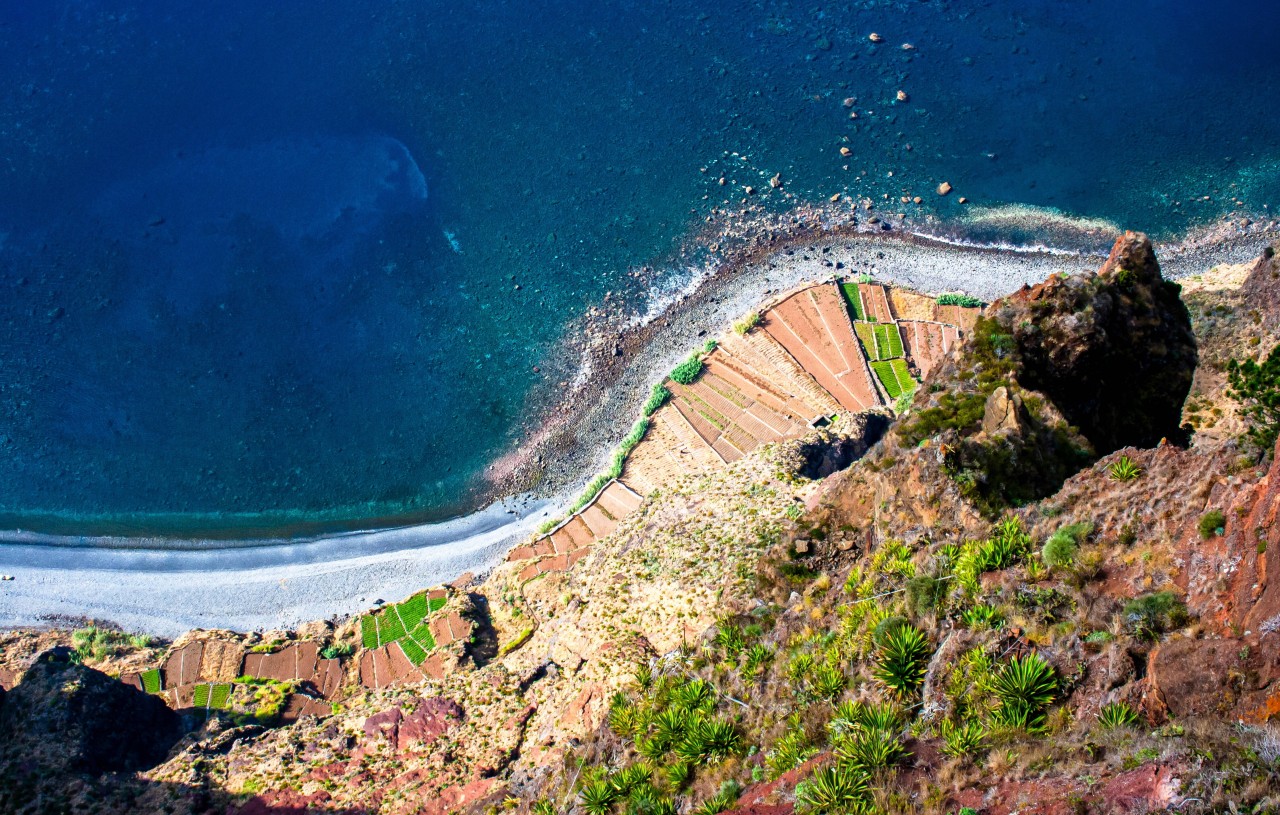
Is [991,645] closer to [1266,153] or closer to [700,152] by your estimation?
[700,152]

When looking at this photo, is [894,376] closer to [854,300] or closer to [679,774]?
[854,300]

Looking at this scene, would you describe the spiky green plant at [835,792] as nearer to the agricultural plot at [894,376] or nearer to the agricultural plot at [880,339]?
the agricultural plot at [894,376]

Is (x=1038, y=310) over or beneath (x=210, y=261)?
beneath

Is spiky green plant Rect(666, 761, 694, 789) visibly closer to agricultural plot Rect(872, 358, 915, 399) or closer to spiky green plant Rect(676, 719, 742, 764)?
spiky green plant Rect(676, 719, 742, 764)

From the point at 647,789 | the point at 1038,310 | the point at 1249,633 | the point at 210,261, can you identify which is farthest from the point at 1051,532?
the point at 210,261

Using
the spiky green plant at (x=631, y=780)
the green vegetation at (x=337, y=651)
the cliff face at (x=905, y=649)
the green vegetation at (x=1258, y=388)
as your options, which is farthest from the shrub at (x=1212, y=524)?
the green vegetation at (x=337, y=651)

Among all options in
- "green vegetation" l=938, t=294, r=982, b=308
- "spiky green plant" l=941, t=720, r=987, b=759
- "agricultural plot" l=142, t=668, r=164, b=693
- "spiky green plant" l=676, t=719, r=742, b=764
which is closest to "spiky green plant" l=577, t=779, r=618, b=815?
"spiky green plant" l=676, t=719, r=742, b=764
